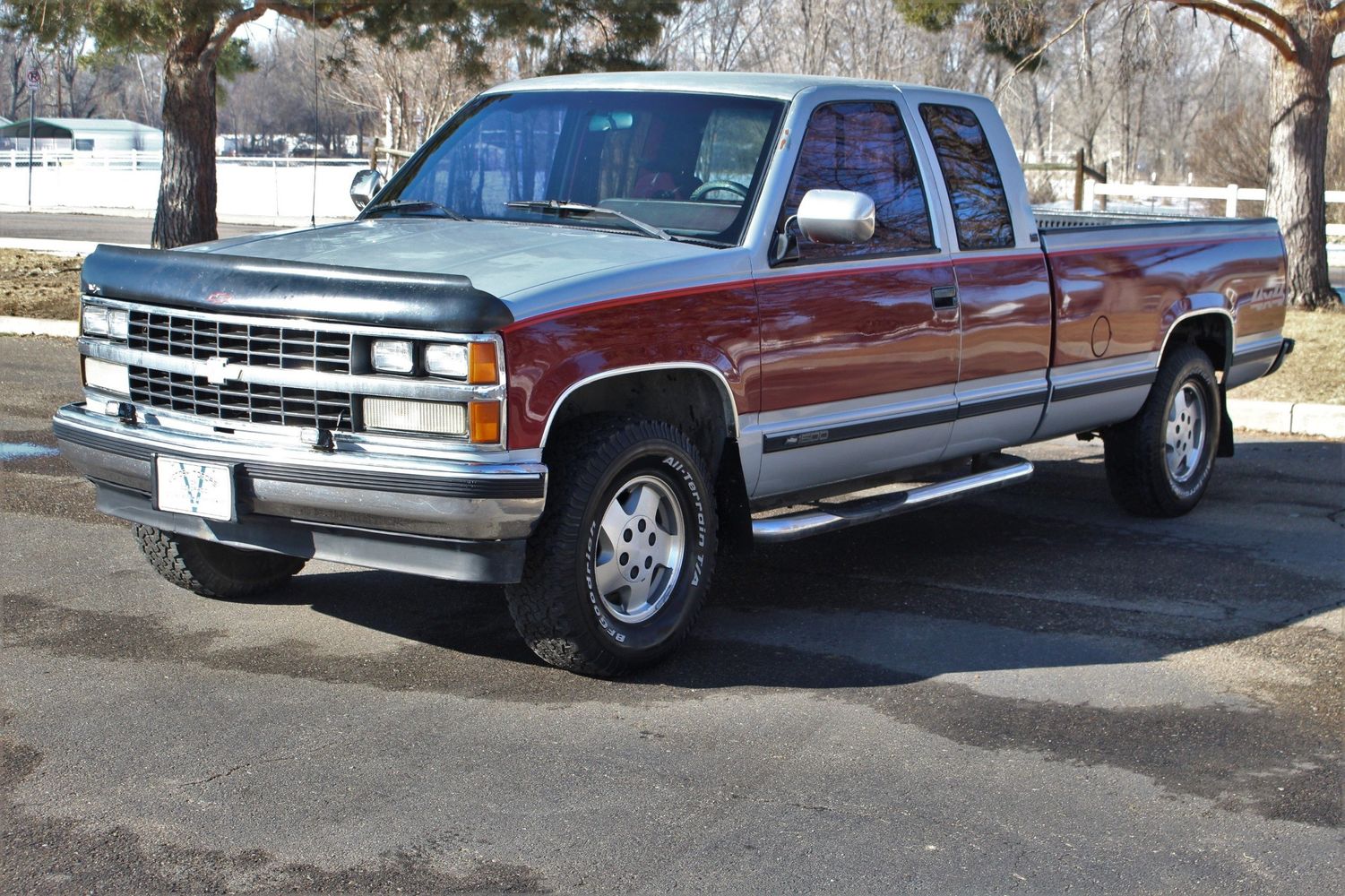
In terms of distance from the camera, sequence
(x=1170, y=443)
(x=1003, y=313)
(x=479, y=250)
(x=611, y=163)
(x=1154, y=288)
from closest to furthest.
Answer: (x=479, y=250)
(x=611, y=163)
(x=1003, y=313)
(x=1154, y=288)
(x=1170, y=443)

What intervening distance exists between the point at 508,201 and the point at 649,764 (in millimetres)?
2509

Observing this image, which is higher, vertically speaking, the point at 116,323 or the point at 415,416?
the point at 116,323

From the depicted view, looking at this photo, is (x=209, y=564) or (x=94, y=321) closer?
(x=94, y=321)

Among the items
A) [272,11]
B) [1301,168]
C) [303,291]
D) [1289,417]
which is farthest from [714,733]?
[272,11]

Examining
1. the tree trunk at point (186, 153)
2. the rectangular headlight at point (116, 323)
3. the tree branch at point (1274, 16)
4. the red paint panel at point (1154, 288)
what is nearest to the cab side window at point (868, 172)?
the red paint panel at point (1154, 288)

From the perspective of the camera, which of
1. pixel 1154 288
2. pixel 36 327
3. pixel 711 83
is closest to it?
pixel 711 83

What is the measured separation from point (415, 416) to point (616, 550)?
0.85 metres

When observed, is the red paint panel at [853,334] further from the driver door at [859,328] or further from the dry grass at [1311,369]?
the dry grass at [1311,369]

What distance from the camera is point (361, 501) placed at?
4.58 metres

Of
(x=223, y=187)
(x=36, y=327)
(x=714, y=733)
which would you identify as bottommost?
(x=714, y=733)

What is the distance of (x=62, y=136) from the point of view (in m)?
76.1

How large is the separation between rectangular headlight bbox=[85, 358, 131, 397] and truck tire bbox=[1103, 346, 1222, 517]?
480 cm

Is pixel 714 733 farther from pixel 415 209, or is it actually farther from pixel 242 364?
pixel 415 209

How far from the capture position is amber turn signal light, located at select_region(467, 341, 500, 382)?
446 cm
